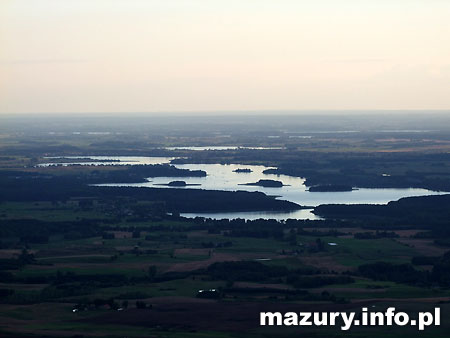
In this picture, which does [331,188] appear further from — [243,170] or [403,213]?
[243,170]

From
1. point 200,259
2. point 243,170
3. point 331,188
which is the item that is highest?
point 200,259

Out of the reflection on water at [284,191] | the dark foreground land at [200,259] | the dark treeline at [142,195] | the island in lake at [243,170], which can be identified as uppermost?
the dark foreground land at [200,259]

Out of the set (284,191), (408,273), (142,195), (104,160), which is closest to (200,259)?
(408,273)

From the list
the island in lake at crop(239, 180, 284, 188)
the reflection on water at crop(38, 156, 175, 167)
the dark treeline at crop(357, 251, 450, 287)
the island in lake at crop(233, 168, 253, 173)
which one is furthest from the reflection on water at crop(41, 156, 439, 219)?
the dark treeline at crop(357, 251, 450, 287)

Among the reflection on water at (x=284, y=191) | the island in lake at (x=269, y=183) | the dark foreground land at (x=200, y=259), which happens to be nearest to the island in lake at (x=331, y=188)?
the reflection on water at (x=284, y=191)

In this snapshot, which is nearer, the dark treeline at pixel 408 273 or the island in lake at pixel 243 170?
the dark treeline at pixel 408 273

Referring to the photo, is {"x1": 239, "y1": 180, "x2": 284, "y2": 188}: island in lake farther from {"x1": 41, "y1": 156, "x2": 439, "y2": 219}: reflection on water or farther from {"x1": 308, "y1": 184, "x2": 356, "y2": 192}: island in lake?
{"x1": 308, "y1": 184, "x2": 356, "y2": 192}: island in lake

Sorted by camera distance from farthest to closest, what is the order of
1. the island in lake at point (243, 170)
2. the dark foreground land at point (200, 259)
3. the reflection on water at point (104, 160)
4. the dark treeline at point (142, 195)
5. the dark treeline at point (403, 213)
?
the reflection on water at point (104, 160), the island in lake at point (243, 170), the dark treeline at point (142, 195), the dark treeline at point (403, 213), the dark foreground land at point (200, 259)

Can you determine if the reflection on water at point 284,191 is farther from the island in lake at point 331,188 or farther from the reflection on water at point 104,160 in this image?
the reflection on water at point 104,160
